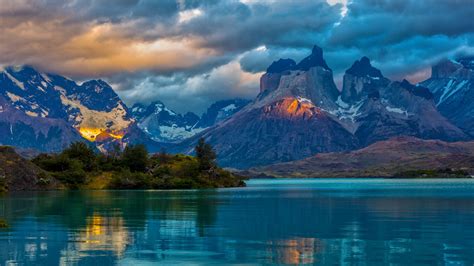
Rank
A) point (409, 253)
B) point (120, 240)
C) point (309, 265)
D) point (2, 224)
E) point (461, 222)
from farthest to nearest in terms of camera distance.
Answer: point (461, 222) → point (2, 224) → point (120, 240) → point (409, 253) → point (309, 265)

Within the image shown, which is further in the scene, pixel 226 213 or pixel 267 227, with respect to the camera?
pixel 226 213

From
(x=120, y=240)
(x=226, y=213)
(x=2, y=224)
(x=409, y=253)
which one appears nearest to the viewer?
A: (x=409, y=253)

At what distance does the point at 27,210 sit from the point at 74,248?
6474 centimetres

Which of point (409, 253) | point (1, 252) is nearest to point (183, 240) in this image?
point (1, 252)

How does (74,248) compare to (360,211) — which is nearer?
(74,248)

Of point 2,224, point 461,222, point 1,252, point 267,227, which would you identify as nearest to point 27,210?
point 2,224

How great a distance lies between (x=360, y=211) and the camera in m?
124

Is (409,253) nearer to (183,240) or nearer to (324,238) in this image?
(324,238)

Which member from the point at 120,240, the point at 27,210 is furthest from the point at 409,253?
the point at 27,210

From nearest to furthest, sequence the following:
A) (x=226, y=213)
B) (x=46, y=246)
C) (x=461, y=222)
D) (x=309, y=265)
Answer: (x=309, y=265) < (x=46, y=246) < (x=461, y=222) < (x=226, y=213)

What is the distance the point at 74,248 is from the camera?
225 feet

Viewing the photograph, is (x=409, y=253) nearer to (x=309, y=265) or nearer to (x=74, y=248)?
(x=309, y=265)

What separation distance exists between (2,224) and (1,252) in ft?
91.0

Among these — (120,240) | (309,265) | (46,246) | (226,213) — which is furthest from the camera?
(226,213)
